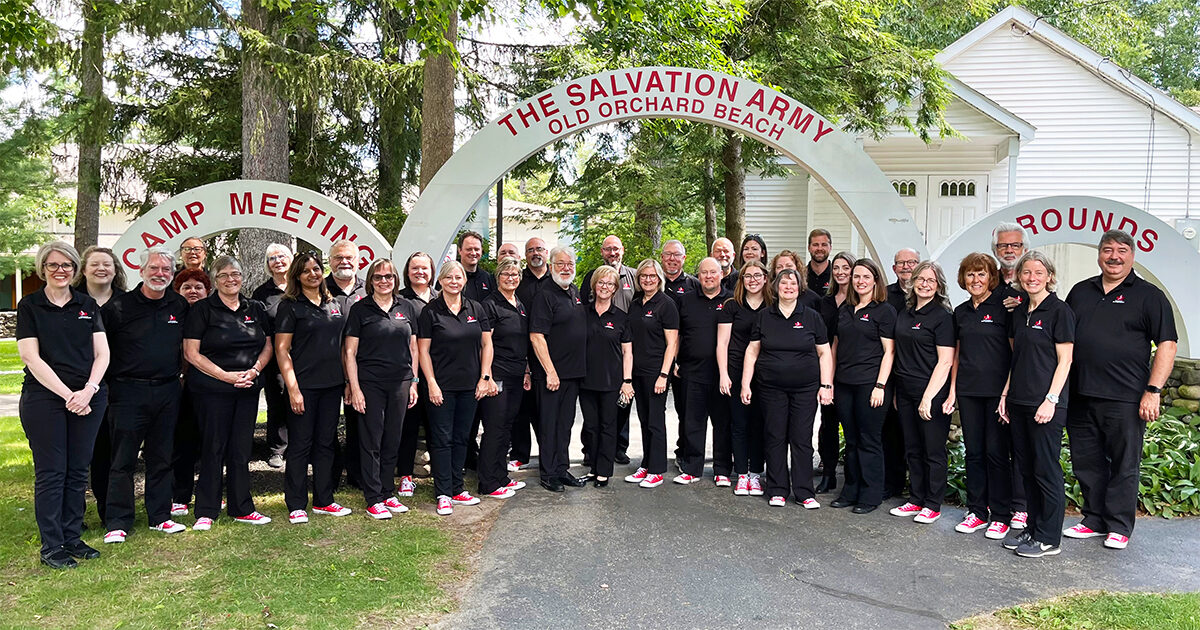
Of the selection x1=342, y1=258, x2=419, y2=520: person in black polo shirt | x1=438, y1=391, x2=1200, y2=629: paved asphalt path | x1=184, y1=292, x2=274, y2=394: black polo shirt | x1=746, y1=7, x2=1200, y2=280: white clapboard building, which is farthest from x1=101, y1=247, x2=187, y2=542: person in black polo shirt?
x1=746, y1=7, x2=1200, y2=280: white clapboard building

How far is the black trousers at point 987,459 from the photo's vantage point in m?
5.32

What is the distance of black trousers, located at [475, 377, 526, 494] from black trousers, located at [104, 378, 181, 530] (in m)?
1.92

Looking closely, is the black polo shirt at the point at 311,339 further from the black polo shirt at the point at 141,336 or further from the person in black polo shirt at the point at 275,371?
the black polo shirt at the point at 141,336

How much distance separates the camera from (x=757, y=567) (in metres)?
4.77

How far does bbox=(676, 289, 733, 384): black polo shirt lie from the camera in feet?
20.3

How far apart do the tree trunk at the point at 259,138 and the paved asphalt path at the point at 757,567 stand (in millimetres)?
8343

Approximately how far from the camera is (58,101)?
49.5ft

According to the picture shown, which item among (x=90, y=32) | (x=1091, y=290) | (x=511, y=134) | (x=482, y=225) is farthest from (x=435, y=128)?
(x=482, y=225)

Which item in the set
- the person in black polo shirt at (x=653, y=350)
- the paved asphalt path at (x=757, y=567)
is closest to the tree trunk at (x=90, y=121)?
the person in black polo shirt at (x=653, y=350)

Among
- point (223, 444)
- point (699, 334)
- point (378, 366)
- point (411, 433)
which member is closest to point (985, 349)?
point (699, 334)

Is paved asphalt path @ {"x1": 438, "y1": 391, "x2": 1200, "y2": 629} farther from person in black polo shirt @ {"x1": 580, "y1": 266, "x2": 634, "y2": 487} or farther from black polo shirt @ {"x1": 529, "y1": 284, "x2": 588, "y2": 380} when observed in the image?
black polo shirt @ {"x1": 529, "y1": 284, "x2": 588, "y2": 380}

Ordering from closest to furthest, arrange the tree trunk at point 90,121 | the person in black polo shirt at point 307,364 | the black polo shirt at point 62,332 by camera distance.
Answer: the black polo shirt at point 62,332 → the person in black polo shirt at point 307,364 → the tree trunk at point 90,121

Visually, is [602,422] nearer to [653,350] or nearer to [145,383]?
[653,350]

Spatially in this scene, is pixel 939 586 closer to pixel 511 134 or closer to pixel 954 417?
pixel 954 417
